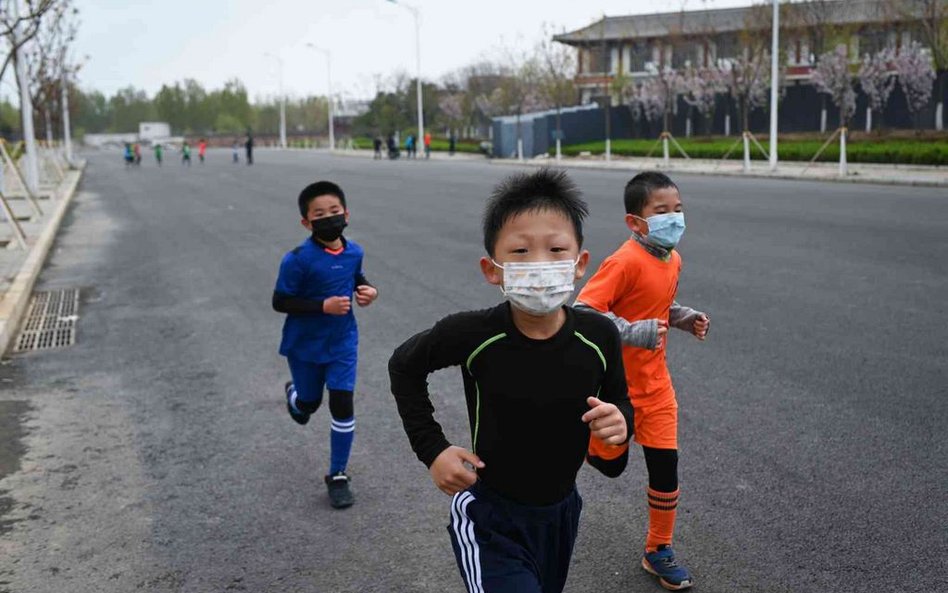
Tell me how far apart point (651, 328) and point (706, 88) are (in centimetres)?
5099

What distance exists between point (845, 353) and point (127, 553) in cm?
557

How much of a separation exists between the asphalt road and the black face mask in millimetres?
1337

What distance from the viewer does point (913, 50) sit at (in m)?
43.6

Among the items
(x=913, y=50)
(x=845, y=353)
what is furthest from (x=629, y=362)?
(x=913, y=50)

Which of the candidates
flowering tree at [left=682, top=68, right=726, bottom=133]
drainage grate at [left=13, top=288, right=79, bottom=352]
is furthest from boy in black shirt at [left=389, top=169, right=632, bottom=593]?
flowering tree at [left=682, top=68, right=726, bottom=133]

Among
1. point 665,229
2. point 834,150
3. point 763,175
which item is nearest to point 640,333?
point 665,229

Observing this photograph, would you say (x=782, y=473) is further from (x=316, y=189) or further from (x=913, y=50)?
(x=913, y=50)

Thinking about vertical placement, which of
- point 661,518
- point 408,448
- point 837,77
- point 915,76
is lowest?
point 408,448

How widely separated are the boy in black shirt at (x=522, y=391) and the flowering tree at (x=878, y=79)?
45.5 meters

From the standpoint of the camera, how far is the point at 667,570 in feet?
13.1

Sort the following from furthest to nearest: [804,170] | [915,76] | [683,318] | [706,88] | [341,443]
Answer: [706,88] → [915,76] → [804,170] → [341,443] → [683,318]

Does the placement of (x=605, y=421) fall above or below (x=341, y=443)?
above

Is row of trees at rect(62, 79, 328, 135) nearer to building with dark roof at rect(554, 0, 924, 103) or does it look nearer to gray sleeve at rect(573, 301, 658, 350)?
building with dark roof at rect(554, 0, 924, 103)

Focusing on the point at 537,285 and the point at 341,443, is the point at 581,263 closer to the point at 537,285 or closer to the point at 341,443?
the point at 537,285
